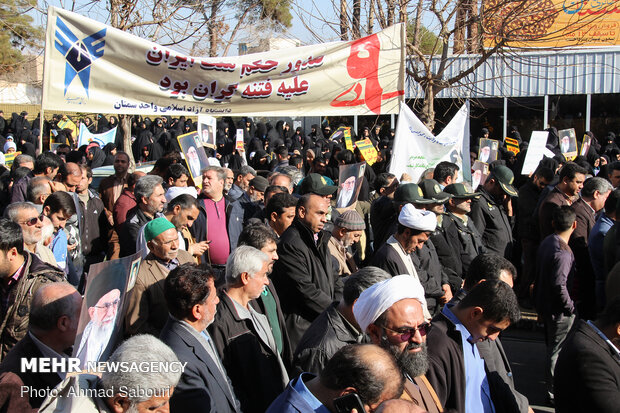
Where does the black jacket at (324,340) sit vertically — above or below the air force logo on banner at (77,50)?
below

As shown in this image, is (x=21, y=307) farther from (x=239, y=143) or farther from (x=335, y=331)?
(x=239, y=143)

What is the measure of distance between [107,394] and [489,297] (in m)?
1.87

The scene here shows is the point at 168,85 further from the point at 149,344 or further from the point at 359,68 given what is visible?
the point at 149,344

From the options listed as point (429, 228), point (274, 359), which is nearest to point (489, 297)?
point (274, 359)

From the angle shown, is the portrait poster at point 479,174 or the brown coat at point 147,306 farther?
the portrait poster at point 479,174

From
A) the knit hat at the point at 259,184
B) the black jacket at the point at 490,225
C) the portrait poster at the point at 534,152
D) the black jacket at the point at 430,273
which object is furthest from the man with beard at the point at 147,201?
the portrait poster at the point at 534,152

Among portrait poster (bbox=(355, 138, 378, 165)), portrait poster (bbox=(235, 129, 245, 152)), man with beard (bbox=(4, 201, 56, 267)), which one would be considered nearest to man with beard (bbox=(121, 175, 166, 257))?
man with beard (bbox=(4, 201, 56, 267))

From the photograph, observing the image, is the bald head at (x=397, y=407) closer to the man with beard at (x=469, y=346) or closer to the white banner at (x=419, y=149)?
the man with beard at (x=469, y=346)

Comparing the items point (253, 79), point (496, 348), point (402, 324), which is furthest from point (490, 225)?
point (402, 324)

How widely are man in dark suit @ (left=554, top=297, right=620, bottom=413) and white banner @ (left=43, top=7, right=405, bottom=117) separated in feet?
15.2

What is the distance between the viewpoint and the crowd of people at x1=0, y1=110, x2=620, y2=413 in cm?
255

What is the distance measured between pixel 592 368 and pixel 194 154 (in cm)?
542

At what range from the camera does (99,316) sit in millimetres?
2648

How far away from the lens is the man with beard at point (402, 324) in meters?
2.88
